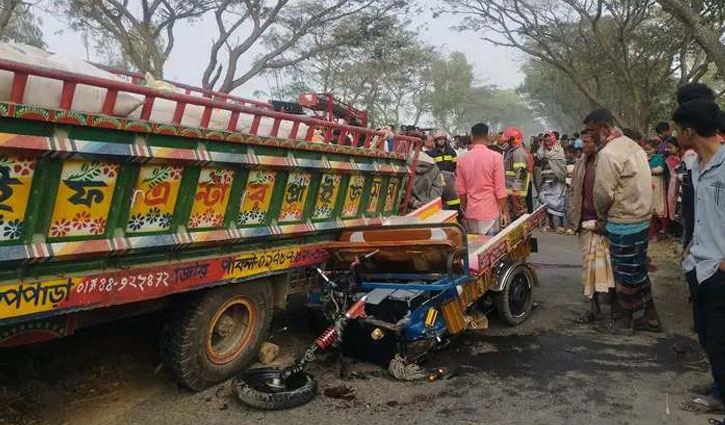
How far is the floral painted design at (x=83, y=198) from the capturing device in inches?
110

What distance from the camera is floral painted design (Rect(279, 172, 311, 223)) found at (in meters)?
4.14

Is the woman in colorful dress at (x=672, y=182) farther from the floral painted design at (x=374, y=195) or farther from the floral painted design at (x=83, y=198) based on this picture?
the floral painted design at (x=83, y=198)

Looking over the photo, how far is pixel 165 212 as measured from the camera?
3.29m

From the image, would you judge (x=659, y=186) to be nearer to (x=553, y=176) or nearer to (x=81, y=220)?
(x=553, y=176)

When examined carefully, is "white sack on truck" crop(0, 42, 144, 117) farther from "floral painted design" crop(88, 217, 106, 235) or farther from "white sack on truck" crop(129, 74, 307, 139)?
"floral painted design" crop(88, 217, 106, 235)

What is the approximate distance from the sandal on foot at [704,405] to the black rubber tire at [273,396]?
2309 mm

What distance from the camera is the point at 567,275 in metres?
7.28

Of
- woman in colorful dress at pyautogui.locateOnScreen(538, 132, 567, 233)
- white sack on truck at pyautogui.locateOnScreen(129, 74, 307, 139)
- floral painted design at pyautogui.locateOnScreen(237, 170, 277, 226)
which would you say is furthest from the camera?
woman in colorful dress at pyautogui.locateOnScreen(538, 132, 567, 233)

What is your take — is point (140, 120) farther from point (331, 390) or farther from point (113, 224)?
point (331, 390)

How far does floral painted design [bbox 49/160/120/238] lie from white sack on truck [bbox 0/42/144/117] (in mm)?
298

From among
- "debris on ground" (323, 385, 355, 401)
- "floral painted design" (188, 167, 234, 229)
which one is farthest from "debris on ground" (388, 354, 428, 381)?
"floral painted design" (188, 167, 234, 229)

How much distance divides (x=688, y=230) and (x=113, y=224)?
394cm

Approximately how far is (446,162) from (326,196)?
12.3ft

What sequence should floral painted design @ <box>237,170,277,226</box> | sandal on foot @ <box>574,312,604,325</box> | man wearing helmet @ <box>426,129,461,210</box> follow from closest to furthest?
floral painted design @ <box>237,170,277,226</box>
sandal on foot @ <box>574,312,604,325</box>
man wearing helmet @ <box>426,129,461,210</box>
